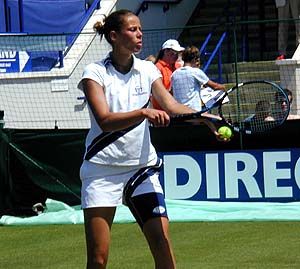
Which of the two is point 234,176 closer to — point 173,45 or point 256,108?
point 256,108

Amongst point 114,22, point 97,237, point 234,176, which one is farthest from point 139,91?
point 234,176

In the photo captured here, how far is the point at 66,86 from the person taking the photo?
20.5 m

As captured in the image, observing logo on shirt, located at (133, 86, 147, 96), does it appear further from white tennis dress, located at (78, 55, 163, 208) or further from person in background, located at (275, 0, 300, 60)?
person in background, located at (275, 0, 300, 60)

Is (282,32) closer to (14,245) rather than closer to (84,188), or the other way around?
(14,245)

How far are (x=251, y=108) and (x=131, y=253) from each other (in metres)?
3.54

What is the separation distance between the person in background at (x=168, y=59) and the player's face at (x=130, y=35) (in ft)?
23.6

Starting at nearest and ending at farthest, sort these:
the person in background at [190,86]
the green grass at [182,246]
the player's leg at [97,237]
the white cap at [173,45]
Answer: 1. the player's leg at [97,237]
2. the green grass at [182,246]
3. the person in background at [190,86]
4. the white cap at [173,45]

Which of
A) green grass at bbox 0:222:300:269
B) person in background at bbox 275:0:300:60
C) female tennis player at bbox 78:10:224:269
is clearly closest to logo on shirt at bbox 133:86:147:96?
female tennis player at bbox 78:10:224:269

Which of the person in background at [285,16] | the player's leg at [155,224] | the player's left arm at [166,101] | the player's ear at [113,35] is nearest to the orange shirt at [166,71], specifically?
the person in background at [285,16]

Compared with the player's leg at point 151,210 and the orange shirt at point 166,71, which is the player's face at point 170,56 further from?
the player's leg at point 151,210

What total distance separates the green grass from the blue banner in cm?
109

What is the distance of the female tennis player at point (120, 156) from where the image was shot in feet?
22.2

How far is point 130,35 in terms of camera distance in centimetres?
688

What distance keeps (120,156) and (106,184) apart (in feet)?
0.68
